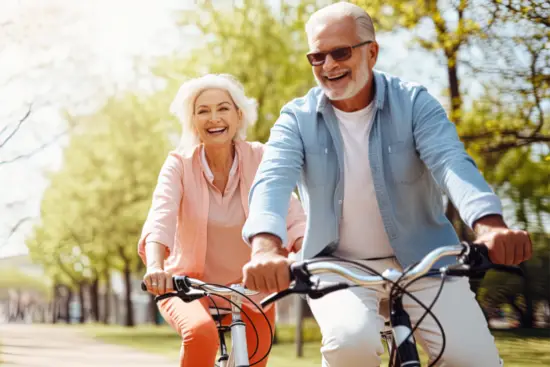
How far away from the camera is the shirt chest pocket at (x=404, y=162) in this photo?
310cm

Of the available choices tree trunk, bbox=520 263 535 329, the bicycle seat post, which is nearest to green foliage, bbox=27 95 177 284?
tree trunk, bbox=520 263 535 329

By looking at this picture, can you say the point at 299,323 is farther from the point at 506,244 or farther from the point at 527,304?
the point at 506,244

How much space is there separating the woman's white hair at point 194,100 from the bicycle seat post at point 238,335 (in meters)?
1.20

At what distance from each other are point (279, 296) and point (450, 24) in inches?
390

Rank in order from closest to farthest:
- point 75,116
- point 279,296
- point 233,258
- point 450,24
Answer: point 279,296
point 233,258
point 450,24
point 75,116

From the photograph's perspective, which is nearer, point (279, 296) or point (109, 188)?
point (279, 296)

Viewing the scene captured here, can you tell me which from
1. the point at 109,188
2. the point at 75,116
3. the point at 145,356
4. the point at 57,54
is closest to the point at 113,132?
the point at 109,188

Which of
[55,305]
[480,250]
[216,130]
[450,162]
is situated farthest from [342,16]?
[55,305]

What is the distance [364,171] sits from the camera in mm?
3129

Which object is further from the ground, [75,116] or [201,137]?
[75,116]

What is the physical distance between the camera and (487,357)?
2.74 meters

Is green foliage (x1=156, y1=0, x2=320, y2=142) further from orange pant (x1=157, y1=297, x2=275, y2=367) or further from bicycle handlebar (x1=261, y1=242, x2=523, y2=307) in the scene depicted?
bicycle handlebar (x1=261, y1=242, x2=523, y2=307)

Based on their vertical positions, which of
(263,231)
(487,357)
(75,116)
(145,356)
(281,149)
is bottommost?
(145,356)

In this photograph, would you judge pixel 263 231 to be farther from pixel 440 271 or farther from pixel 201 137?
pixel 201 137
